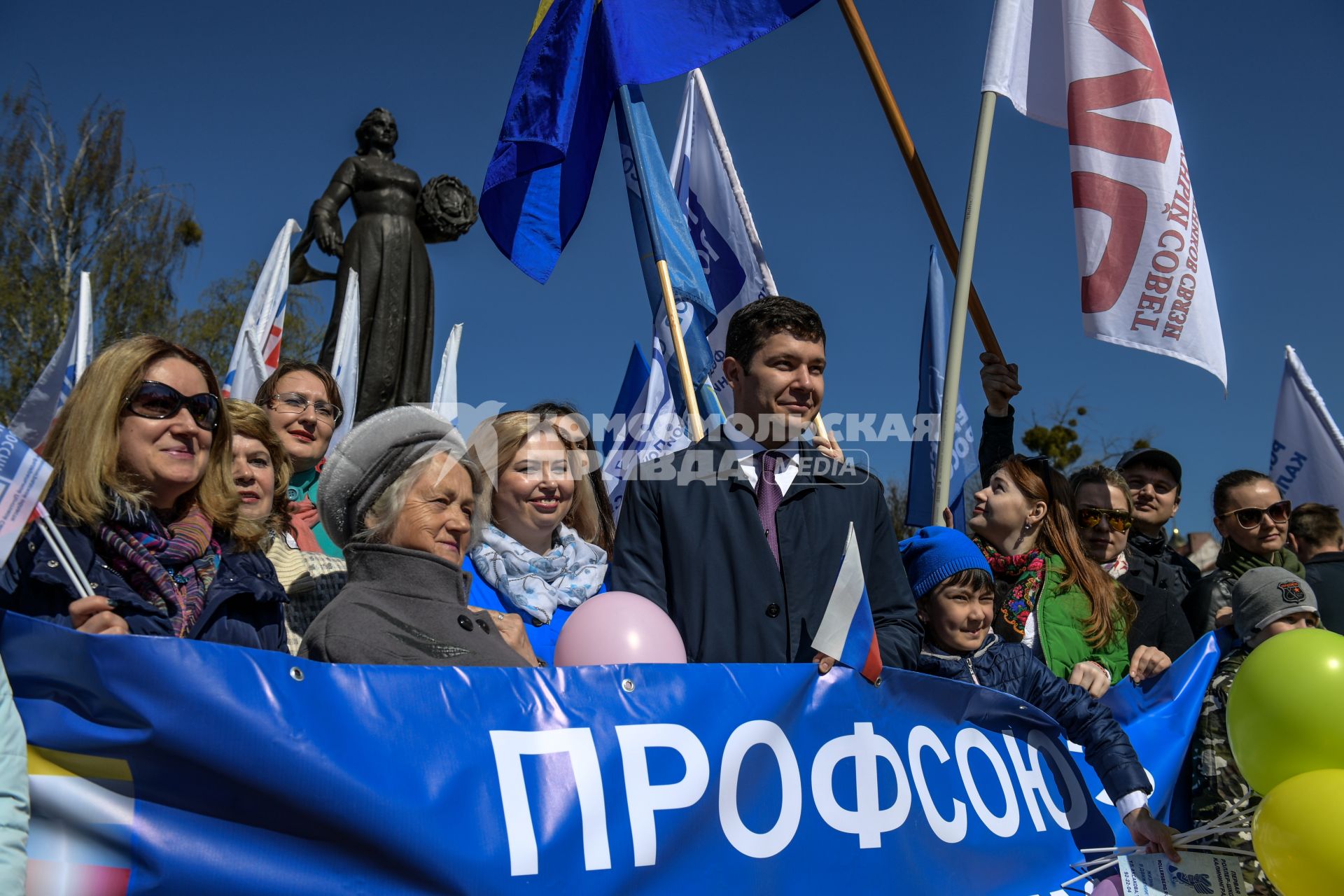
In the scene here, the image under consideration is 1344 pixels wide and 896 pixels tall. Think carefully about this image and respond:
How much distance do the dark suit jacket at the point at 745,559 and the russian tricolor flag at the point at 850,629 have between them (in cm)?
21

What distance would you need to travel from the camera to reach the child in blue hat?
3.13 m

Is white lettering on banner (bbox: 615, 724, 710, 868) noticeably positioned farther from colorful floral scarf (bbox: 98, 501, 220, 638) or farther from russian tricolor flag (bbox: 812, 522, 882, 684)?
colorful floral scarf (bbox: 98, 501, 220, 638)

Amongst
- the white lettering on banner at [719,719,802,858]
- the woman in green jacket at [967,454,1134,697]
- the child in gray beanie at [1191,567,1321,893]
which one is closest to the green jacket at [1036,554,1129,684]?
the woman in green jacket at [967,454,1134,697]

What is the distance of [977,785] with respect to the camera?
115 inches

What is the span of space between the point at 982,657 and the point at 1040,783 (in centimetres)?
40

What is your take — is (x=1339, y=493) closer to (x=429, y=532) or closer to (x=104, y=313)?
(x=429, y=532)

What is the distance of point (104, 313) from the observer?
22266 mm

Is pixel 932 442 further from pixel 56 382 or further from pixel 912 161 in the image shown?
pixel 56 382

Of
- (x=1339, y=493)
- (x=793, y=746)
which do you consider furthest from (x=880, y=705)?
(x=1339, y=493)

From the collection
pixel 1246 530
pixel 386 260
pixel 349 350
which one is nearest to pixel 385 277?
pixel 386 260

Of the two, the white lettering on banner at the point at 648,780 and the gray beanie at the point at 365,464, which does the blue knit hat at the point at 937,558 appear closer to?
the white lettering on banner at the point at 648,780

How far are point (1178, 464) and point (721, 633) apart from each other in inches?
127

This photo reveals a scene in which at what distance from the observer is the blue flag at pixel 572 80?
16.0ft

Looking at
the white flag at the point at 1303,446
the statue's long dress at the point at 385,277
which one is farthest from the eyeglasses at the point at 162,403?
the statue's long dress at the point at 385,277
